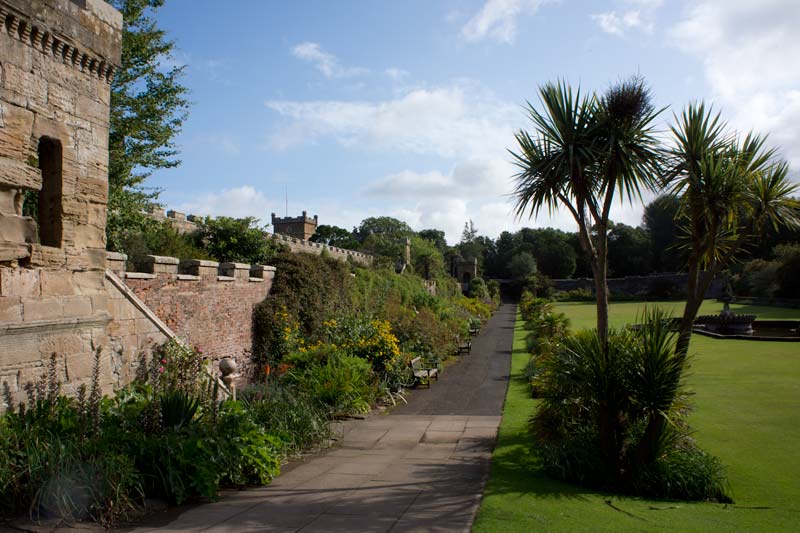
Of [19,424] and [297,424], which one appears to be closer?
[19,424]

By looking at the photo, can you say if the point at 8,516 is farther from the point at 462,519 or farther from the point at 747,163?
the point at 747,163

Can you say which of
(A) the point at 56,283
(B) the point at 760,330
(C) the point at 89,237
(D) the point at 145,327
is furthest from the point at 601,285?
(B) the point at 760,330

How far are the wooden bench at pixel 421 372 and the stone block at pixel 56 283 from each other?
8117 mm

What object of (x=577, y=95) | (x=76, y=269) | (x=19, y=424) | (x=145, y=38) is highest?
(x=145, y=38)

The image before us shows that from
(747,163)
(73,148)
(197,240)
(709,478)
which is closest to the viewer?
(709,478)

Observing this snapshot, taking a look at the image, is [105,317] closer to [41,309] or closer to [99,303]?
[99,303]

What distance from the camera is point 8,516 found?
4.36 m

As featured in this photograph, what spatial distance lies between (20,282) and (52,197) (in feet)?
3.82

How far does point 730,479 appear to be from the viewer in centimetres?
598

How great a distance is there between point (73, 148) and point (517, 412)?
305 inches

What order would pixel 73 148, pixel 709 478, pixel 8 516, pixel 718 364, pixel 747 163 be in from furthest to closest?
1. pixel 718 364
2. pixel 747 163
3. pixel 73 148
4. pixel 709 478
5. pixel 8 516

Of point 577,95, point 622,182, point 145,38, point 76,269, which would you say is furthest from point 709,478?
point 145,38

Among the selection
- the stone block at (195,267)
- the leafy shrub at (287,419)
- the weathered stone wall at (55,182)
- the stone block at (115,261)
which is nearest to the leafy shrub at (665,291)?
the stone block at (195,267)

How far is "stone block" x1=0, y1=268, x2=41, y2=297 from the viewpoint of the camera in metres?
5.62
